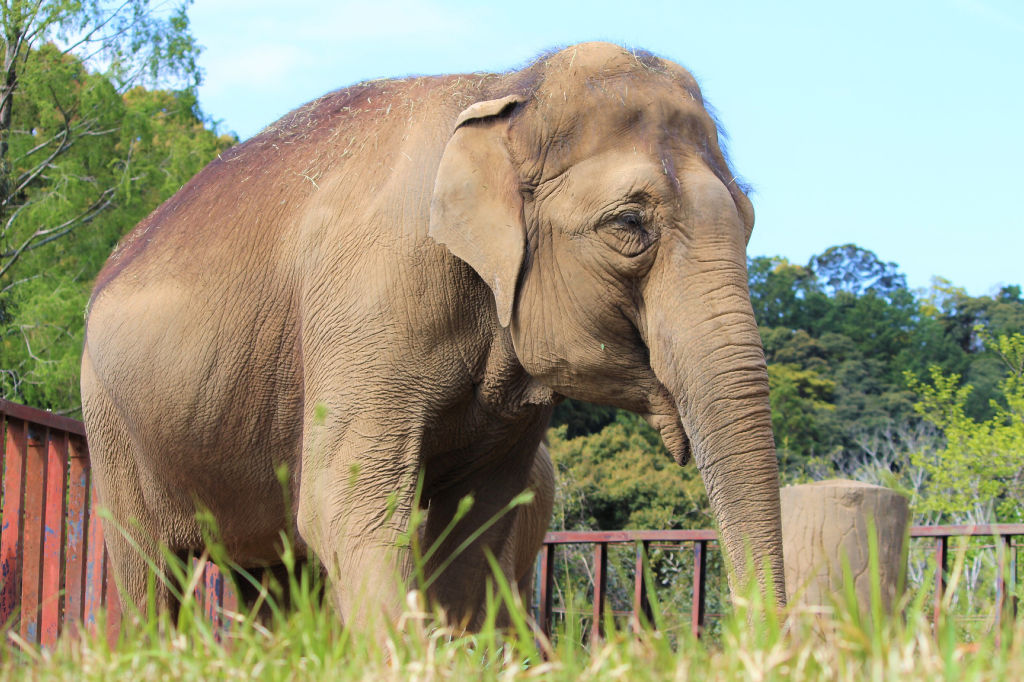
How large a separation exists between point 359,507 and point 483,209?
3.40ft

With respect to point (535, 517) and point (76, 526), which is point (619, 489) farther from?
point (535, 517)

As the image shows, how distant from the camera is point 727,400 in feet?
12.7

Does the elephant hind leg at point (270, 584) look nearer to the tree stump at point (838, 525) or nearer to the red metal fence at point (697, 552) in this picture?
the red metal fence at point (697, 552)

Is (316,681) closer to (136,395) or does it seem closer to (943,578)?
(136,395)

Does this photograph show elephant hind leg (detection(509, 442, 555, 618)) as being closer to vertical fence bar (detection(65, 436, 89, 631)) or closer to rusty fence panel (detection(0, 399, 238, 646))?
rusty fence panel (detection(0, 399, 238, 646))

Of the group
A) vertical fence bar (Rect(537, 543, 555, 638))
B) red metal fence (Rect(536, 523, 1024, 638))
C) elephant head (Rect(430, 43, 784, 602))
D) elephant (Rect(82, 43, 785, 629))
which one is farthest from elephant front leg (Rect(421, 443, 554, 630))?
vertical fence bar (Rect(537, 543, 555, 638))

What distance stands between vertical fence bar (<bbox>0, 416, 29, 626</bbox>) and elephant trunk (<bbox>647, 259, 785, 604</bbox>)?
374cm

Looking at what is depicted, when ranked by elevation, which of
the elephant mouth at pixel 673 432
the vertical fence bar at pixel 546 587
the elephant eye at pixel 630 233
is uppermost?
the elephant eye at pixel 630 233

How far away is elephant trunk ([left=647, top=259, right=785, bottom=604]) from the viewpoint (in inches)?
149

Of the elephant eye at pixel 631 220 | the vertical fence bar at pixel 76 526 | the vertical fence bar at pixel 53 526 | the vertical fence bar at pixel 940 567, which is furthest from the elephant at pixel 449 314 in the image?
the vertical fence bar at pixel 940 567

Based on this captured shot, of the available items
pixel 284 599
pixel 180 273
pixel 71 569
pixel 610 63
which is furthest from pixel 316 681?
pixel 71 569

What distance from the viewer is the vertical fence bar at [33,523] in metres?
6.47

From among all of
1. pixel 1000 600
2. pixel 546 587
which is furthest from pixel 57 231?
pixel 1000 600

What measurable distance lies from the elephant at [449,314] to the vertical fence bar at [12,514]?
1.58 meters
